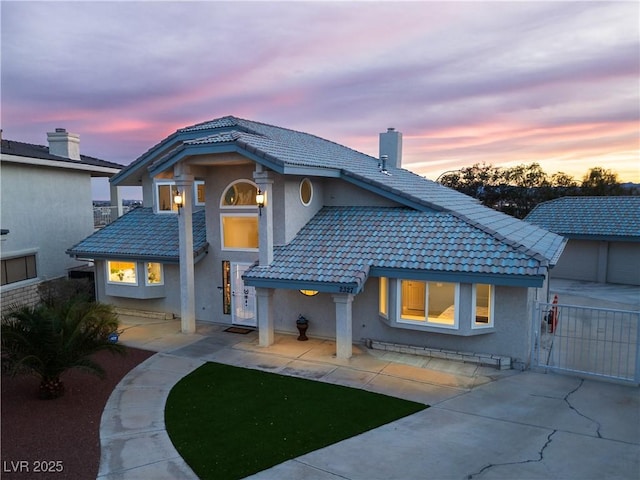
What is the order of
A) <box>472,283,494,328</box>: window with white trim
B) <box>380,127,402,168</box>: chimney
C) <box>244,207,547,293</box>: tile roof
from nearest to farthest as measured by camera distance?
1. <box>244,207,547,293</box>: tile roof
2. <box>472,283,494,328</box>: window with white trim
3. <box>380,127,402,168</box>: chimney

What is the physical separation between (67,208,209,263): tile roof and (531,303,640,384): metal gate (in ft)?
33.7

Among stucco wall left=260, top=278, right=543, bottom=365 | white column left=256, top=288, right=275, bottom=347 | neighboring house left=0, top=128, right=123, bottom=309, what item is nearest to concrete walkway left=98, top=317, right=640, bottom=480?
stucco wall left=260, top=278, right=543, bottom=365

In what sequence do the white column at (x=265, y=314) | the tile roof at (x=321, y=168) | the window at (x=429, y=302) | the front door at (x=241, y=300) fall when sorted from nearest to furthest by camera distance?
the window at (x=429, y=302)
the tile roof at (x=321, y=168)
the white column at (x=265, y=314)
the front door at (x=241, y=300)

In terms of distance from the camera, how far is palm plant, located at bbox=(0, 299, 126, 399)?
7867 millimetres

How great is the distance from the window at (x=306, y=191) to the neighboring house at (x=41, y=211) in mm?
9855

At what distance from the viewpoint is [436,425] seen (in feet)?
24.9

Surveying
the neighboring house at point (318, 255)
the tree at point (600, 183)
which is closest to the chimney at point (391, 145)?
the neighboring house at point (318, 255)

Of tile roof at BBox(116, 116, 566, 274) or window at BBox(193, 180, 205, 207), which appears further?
window at BBox(193, 180, 205, 207)

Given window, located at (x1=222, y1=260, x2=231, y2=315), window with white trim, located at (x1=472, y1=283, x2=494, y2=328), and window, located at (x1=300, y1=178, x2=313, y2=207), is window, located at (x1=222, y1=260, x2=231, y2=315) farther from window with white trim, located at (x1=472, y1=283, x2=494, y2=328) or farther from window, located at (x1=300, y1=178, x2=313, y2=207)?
window with white trim, located at (x1=472, y1=283, x2=494, y2=328)

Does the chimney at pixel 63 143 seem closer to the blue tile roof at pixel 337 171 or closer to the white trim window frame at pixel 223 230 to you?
the blue tile roof at pixel 337 171

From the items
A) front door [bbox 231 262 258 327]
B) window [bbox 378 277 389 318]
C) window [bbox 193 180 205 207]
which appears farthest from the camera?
window [bbox 193 180 205 207]

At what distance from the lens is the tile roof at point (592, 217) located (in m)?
20.9

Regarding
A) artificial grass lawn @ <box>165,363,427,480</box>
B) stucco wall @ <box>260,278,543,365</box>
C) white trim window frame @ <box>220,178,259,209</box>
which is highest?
white trim window frame @ <box>220,178,259,209</box>

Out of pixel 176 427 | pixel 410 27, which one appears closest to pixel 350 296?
pixel 176 427
